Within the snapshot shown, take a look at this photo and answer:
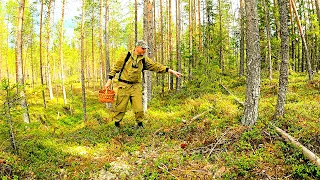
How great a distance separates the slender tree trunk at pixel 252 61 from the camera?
5.89 metres

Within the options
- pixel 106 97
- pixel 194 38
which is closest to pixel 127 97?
pixel 106 97

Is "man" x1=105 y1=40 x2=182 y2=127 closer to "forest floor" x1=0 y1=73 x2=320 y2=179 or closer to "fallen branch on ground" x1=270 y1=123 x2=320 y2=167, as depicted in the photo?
"forest floor" x1=0 y1=73 x2=320 y2=179

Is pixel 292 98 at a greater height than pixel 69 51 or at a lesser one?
lesser

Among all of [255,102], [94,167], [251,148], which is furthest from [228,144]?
[94,167]

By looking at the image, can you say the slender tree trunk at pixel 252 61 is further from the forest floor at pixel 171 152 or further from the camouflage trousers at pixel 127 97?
the camouflage trousers at pixel 127 97

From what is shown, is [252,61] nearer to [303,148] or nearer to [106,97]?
[303,148]

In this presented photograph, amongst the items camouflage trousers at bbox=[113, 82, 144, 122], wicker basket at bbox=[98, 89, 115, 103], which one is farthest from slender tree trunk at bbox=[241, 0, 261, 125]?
wicker basket at bbox=[98, 89, 115, 103]

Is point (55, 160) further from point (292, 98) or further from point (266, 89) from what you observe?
point (266, 89)

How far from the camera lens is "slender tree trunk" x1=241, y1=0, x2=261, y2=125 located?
5.89 metres

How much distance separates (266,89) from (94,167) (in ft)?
38.5

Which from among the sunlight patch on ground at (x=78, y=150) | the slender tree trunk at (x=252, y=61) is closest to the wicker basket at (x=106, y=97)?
the sunlight patch on ground at (x=78, y=150)

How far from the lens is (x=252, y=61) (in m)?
6.00

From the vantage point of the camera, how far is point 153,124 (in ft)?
26.1

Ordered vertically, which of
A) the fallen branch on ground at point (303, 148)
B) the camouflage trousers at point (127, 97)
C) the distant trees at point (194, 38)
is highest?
the distant trees at point (194, 38)
